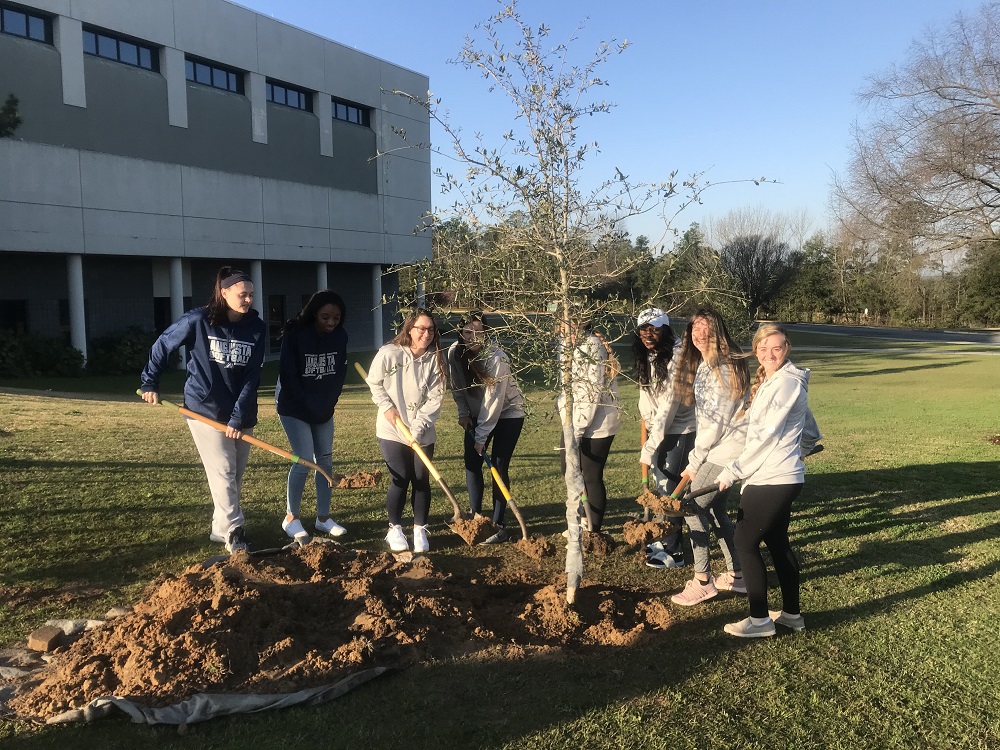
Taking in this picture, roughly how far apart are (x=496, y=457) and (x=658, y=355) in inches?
63.0

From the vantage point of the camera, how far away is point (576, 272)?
166 inches

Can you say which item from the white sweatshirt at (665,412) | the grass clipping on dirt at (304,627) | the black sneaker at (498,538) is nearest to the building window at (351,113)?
the black sneaker at (498,538)

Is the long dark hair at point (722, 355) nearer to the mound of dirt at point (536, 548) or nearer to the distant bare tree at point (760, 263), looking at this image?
the mound of dirt at point (536, 548)

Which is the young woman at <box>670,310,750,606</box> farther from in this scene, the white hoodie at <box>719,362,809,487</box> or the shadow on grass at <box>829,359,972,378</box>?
the shadow on grass at <box>829,359,972,378</box>

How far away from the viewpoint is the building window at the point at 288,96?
28.6 m

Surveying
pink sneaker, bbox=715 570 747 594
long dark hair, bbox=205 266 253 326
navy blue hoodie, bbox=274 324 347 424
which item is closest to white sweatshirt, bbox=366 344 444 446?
navy blue hoodie, bbox=274 324 347 424

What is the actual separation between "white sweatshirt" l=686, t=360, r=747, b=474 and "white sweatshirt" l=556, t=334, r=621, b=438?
563 millimetres

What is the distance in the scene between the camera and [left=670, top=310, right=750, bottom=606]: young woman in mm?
4668

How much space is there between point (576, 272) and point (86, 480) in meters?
6.06

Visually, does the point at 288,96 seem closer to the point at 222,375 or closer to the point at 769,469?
the point at 222,375

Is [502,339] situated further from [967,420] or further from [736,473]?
[967,420]

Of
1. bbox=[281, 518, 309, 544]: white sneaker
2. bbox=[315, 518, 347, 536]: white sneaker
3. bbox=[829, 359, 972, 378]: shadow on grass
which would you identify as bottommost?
bbox=[829, 359, 972, 378]: shadow on grass

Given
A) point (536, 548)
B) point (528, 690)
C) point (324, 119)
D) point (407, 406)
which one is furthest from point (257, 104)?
point (528, 690)

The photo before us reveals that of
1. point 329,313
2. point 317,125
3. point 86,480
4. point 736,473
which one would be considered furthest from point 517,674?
point 317,125
